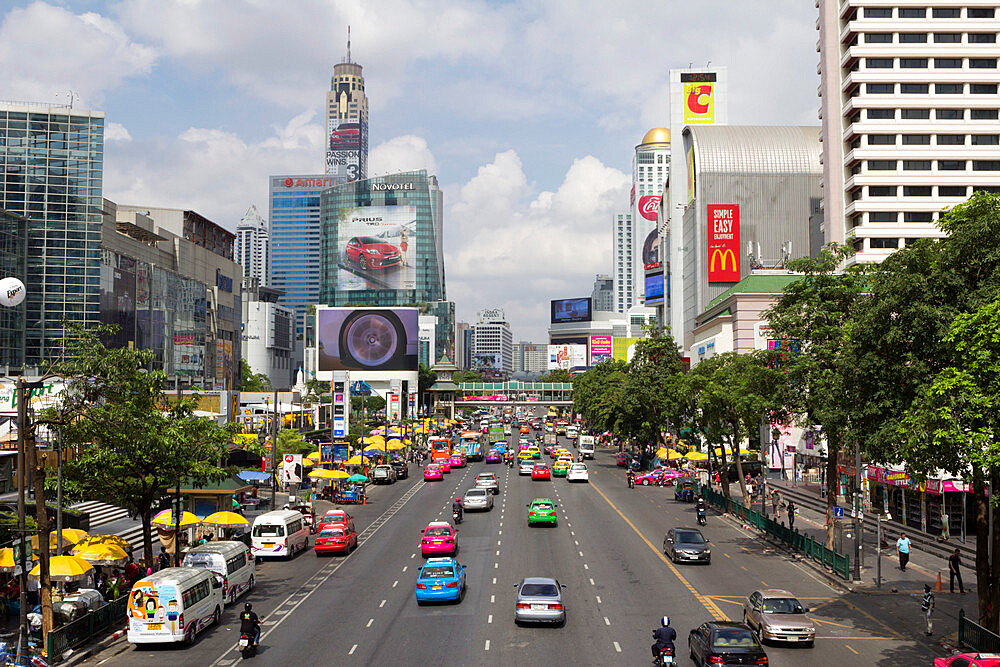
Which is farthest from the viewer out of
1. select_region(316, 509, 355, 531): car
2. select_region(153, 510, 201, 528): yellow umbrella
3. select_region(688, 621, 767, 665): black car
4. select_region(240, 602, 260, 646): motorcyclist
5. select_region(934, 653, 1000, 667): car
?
select_region(316, 509, 355, 531): car

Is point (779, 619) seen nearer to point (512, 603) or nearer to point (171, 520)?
point (512, 603)

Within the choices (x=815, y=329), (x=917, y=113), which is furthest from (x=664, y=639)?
(x=917, y=113)

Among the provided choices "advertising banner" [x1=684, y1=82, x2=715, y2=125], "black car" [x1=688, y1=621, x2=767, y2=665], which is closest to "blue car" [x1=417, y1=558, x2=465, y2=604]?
"black car" [x1=688, y1=621, x2=767, y2=665]

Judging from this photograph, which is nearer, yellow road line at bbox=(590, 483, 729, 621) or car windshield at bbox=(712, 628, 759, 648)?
car windshield at bbox=(712, 628, 759, 648)

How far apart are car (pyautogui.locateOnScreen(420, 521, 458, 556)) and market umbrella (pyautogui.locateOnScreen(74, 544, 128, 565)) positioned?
41.1 ft

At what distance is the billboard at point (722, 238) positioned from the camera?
131 metres

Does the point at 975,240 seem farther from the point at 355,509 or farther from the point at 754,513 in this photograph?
the point at 355,509

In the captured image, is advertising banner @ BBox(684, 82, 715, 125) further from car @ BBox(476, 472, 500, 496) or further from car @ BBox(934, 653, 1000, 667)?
car @ BBox(934, 653, 1000, 667)

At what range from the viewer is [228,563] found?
→ 3059 cm

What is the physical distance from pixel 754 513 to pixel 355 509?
1036 inches

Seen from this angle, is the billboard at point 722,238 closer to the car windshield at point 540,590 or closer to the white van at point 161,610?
the car windshield at point 540,590

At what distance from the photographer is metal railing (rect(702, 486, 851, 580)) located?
3478 centimetres

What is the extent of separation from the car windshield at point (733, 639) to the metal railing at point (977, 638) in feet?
19.8

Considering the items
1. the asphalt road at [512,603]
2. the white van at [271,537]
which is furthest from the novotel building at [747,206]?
the white van at [271,537]
